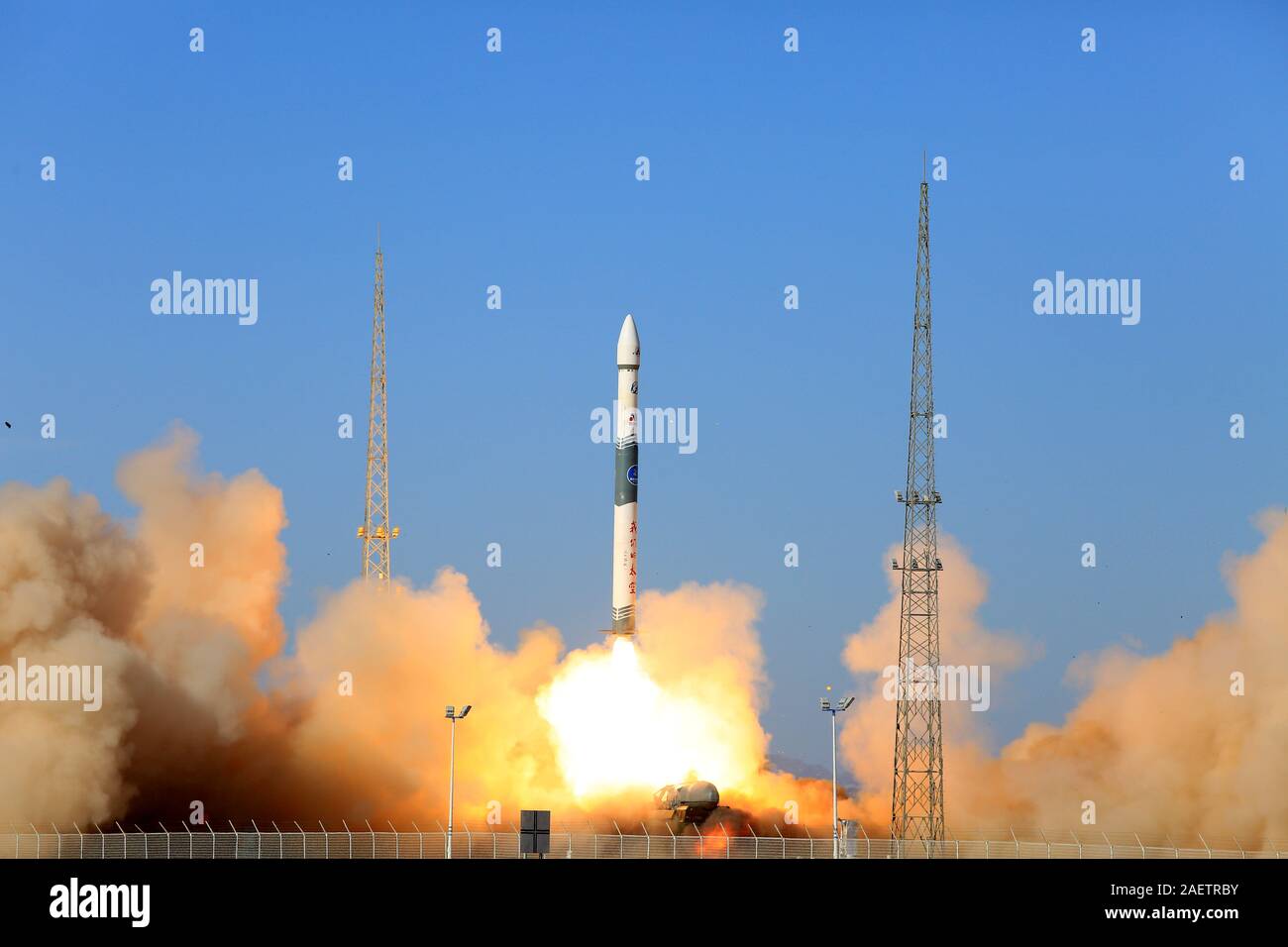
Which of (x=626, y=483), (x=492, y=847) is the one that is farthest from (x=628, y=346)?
(x=492, y=847)

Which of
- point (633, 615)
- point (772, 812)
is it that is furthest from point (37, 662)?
point (772, 812)

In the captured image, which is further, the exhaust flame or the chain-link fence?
the exhaust flame

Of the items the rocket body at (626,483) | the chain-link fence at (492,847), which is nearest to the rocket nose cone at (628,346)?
the rocket body at (626,483)

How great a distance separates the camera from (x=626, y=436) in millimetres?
70500

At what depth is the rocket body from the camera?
231 feet

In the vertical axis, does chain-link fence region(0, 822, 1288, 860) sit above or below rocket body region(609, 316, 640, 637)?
below

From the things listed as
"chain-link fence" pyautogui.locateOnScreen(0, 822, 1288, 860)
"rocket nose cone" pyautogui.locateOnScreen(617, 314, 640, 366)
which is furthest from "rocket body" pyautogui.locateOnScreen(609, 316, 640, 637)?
"chain-link fence" pyautogui.locateOnScreen(0, 822, 1288, 860)

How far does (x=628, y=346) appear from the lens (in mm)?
70125

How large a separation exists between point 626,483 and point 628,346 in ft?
14.3

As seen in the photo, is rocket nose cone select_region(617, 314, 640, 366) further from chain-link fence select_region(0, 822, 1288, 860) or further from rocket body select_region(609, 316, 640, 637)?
chain-link fence select_region(0, 822, 1288, 860)
